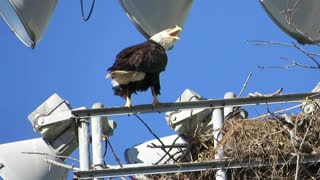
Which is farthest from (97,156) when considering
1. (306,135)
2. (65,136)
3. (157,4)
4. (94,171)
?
(157,4)

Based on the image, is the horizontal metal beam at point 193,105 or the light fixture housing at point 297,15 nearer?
the horizontal metal beam at point 193,105

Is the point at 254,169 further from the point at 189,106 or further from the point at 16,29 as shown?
the point at 16,29

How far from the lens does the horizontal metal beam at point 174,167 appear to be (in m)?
9.24

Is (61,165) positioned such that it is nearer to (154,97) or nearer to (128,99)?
(128,99)

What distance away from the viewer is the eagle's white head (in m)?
10.6

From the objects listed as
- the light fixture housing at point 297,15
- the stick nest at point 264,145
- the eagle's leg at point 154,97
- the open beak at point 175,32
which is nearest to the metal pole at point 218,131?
the stick nest at point 264,145

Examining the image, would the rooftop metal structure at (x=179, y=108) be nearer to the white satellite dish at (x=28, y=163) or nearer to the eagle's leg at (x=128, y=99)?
the eagle's leg at (x=128, y=99)

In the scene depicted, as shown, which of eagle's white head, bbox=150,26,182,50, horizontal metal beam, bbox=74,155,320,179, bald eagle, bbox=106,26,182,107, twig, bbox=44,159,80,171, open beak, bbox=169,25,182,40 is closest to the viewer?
horizontal metal beam, bbox=74,155,320,179

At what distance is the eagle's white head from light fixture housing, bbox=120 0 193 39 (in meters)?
0.68

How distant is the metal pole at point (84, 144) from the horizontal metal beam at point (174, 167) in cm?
9

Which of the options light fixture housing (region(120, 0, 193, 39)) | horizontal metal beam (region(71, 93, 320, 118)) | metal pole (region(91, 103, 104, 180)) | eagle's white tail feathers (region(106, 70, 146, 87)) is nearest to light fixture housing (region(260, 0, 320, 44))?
light fixture housing (region(120, 0, 193, 39))

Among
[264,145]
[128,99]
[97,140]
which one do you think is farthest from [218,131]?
[97,140]

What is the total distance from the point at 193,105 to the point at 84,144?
80cm

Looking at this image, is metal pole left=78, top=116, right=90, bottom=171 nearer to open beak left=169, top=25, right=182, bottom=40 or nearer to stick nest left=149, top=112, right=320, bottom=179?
stick nest left=149, top=112, right=320, bottom=179
